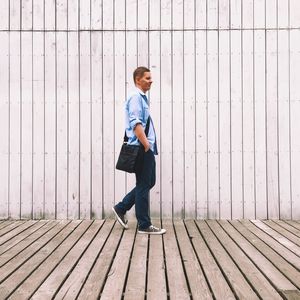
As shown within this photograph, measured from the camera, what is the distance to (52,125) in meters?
4.07

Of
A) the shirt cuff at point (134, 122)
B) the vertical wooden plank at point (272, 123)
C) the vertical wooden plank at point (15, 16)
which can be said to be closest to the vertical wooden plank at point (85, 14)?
the vertical wooden plank at point (15, 16)

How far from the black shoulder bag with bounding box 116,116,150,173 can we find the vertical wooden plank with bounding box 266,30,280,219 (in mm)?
1600

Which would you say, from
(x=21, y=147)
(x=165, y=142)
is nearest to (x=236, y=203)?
(x=165, y=142)

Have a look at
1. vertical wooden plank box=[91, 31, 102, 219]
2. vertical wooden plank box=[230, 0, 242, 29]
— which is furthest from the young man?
vertical wooden plank box=[230, 0, 242, 29]

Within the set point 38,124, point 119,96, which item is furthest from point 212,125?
point 38,124

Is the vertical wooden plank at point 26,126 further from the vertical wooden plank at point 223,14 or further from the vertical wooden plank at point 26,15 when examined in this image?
the vertical wooden plank at point 223,14

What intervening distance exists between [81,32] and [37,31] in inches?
19.5

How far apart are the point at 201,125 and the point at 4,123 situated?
7.20 feet

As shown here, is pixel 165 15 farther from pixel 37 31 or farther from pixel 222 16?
pixel 37 31

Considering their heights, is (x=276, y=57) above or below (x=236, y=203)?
above

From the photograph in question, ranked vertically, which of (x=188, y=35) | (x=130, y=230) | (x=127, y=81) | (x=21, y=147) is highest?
(x=188, y=35)

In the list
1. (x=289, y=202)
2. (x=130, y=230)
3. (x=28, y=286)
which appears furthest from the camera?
(x=289, y=202)

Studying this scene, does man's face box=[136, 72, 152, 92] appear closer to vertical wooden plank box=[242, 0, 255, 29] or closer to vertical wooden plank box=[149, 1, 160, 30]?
vertical wooden plank box=[149, 1, 160, 30]

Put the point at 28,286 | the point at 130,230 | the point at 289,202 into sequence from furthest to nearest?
the point at 289,202, the point at 130,230, the point at 28,286
